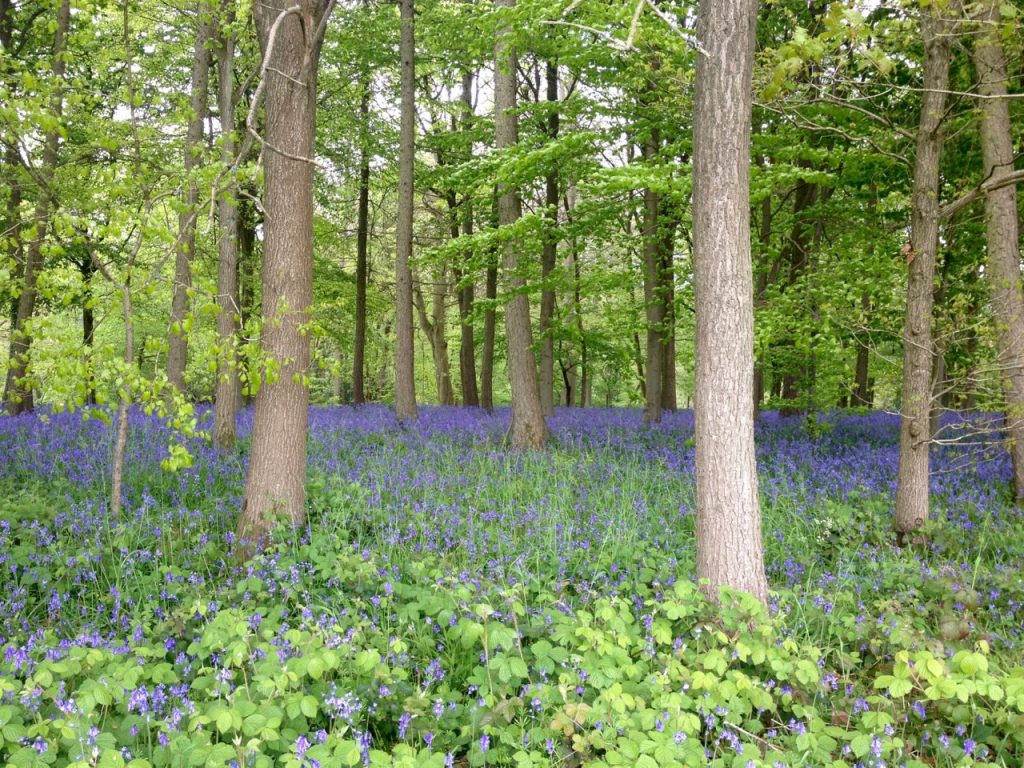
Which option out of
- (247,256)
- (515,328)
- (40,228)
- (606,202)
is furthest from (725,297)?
(247,256)

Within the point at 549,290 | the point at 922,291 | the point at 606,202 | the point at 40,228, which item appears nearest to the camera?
the point at 922,291

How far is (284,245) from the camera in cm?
566

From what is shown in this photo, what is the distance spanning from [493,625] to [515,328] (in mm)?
7276

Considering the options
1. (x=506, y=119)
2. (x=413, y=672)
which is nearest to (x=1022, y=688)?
(x=413, y=672)

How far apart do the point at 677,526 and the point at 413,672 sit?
3225 mm

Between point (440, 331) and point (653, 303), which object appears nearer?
point (653, 303)

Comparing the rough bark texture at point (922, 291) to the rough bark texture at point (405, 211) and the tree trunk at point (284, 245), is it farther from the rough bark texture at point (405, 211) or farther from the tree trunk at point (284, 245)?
the rough bark texture at point (405, 211)

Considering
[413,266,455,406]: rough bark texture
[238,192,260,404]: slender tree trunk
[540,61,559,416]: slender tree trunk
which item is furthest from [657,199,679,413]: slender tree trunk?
[413,266,455,406]: rough bark texture

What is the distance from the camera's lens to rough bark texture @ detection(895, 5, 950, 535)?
6.05 m

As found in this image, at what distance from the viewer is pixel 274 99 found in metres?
5.68

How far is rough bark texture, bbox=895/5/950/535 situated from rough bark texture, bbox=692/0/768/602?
2.70m

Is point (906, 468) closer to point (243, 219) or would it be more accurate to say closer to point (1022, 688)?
point (1022, 688)

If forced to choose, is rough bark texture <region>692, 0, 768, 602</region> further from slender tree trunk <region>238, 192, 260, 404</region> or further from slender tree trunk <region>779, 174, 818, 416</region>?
slender tree trunk <region>238, 192, 260, 404</region>

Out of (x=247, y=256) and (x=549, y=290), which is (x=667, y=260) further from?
(x=247, y=256)
